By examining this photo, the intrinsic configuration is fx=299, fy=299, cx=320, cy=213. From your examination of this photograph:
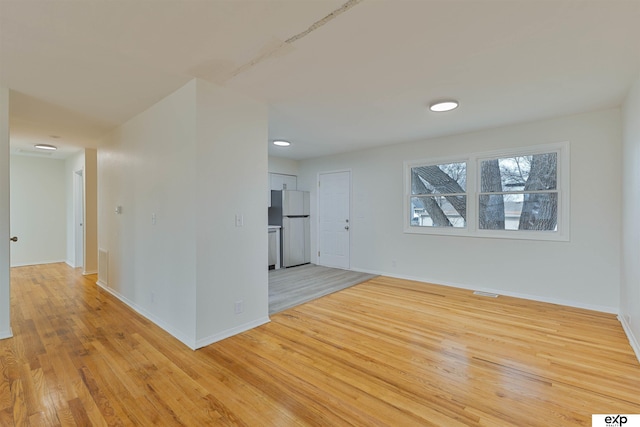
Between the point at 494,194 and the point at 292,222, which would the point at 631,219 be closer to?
the point at 494,194

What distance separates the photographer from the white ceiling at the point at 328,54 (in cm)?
169

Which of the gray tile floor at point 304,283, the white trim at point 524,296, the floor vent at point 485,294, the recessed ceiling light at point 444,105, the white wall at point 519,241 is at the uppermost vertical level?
the recessed ceiling light at point 444,105

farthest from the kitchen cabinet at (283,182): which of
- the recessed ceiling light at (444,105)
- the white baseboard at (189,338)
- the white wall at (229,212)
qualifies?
the recessed ceiling light at (444,105)

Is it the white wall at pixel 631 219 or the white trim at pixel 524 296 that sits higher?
the white wall at pixel 631 219

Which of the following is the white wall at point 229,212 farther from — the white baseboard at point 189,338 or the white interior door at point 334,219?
the white interior door at point 334,219

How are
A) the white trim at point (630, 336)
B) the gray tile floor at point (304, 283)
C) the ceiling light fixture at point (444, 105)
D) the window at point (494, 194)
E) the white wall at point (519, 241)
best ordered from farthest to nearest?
the gray tile floor at point (304, 283), the window at point (494, 194), the white wall at point (519, 241), the ceiling light fixture at point (444, 105), the white trim at point (630, 336)

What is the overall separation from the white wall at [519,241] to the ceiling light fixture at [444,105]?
143 cm

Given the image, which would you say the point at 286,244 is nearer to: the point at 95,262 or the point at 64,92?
the point at 95,262

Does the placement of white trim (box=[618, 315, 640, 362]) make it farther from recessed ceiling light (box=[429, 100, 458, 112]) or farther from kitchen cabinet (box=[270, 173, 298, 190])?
kitchen cabinet (box=[270, 173, 298, 190])

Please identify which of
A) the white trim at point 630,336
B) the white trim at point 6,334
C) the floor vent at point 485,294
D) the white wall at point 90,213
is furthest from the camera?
the white wall at point 90,213

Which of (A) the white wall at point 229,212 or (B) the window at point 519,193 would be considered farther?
(B) the window at point 519,193

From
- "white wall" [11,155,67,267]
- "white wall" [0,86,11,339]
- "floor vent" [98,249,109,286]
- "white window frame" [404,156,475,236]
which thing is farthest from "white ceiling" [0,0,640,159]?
"white wall" [11,155,67,267]

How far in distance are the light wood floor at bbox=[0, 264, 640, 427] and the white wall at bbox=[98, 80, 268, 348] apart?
28 cm

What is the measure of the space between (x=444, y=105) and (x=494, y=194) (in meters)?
1.81
